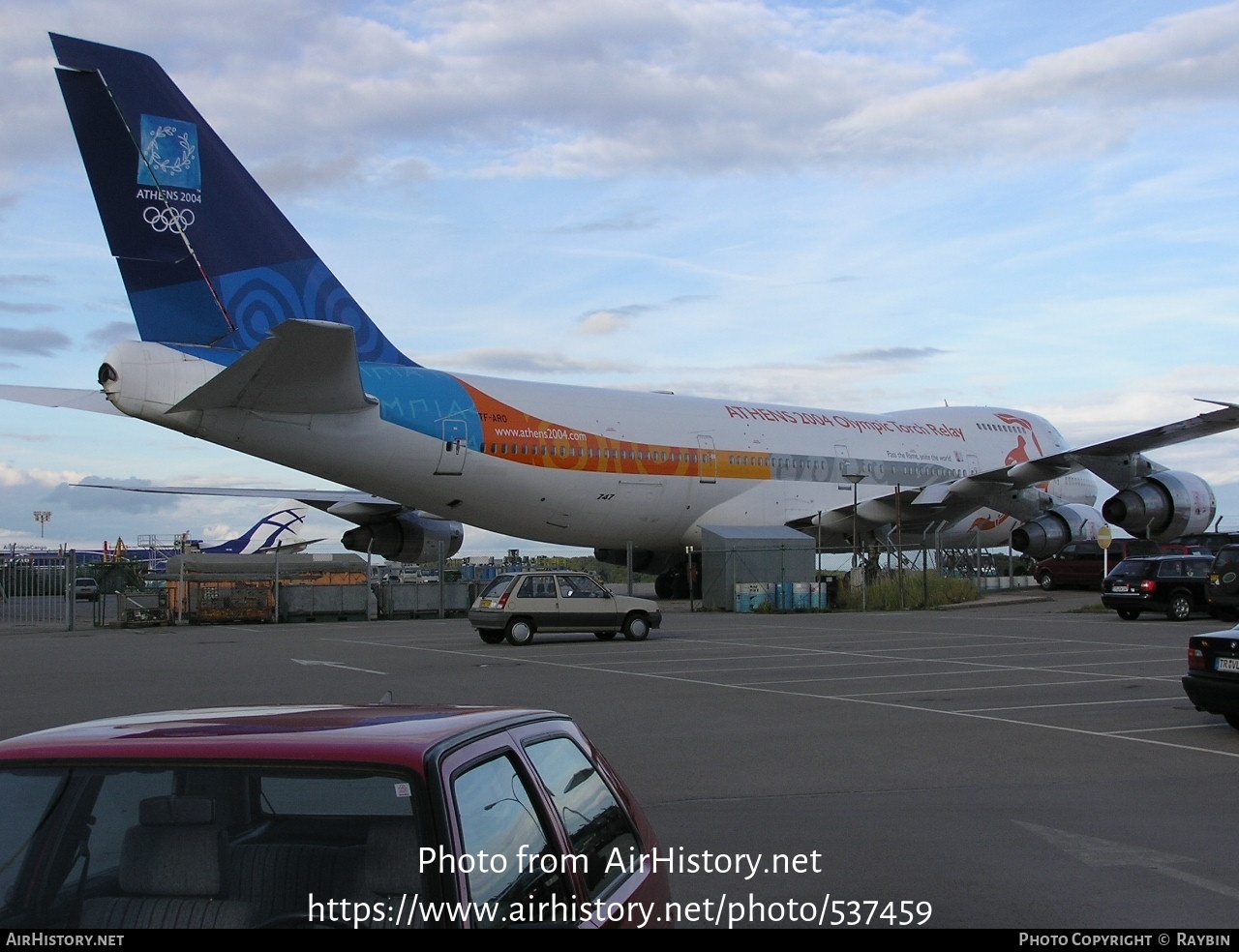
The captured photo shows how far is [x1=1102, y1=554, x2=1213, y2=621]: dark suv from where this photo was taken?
85.8ft

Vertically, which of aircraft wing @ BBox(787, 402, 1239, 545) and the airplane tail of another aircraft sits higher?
the airplane tail of another aircraft

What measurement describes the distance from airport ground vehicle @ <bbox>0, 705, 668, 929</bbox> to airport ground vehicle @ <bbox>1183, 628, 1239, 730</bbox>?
8.78m

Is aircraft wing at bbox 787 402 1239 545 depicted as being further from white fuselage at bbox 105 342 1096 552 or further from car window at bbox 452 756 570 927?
car window at bbox 452 756 570 927

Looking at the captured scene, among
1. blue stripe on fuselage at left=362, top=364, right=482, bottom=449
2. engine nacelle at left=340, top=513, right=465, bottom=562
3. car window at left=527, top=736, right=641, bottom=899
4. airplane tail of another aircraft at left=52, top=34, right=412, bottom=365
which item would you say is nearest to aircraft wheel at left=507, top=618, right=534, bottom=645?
blue stripe on fuselage at left=362, top=364, right=482, bottom=449

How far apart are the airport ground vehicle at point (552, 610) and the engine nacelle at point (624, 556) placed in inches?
479

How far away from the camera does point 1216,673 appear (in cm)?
1041

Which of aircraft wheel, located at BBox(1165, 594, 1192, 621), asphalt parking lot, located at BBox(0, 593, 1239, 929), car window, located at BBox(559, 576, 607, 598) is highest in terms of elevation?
car window, located at BBox(559, 576, 607, 598)

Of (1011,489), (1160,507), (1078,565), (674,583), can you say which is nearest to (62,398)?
(674,583)

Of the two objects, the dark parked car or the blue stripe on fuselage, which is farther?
the dark parked car

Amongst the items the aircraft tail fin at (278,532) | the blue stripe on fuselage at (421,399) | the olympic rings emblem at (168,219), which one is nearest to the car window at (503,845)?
the olympic rings emblem at (168,219)

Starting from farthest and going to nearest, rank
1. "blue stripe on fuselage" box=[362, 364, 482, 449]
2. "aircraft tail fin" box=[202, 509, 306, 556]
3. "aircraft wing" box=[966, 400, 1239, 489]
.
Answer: "aircraft tail fin" box=[202, 509, 306, 556], "aircraft wing" box=[966, 400, 1239, 489], "blue stripe on fuselage" box=[362, 364, 482, 449]

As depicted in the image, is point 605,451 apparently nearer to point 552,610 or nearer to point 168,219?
point 552,610

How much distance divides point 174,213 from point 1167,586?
21.1 metres

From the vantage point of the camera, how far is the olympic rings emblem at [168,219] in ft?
71.1
